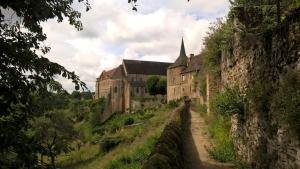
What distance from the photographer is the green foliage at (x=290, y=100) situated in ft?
24.5

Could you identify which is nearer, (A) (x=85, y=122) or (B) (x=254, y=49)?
(B) (x=254, y=49)

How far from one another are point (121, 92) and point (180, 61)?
72.7 ft

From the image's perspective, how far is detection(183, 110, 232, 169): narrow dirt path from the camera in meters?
14.1

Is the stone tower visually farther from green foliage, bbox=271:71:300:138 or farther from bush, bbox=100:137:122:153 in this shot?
green foliage, bbox=271:71:300:138

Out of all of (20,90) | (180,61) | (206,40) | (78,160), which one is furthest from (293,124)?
(180,61)

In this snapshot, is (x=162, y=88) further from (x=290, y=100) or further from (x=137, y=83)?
(x=290, y=100)

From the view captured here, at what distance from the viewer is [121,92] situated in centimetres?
9375

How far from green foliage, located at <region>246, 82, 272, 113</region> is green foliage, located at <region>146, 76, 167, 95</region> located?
243 feet

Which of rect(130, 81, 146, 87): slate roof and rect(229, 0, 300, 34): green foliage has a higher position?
rect(130, 81, 146, 87): slate roof

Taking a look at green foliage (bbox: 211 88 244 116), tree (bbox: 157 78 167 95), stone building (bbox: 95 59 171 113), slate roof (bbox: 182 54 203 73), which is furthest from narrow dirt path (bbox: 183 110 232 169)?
stone building (bbox: 95 59 171 113)

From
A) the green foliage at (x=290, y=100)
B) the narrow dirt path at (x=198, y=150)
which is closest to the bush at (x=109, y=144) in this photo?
the narrow dirt path at (x=198, y=150)

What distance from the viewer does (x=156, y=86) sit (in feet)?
280

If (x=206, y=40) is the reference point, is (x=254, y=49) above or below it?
below

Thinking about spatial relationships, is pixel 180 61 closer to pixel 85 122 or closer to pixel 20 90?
pixel 85 122
